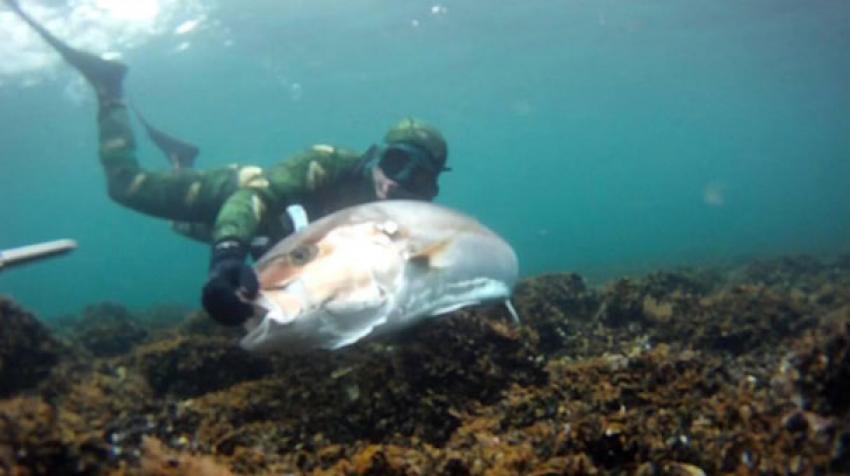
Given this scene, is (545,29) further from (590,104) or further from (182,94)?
(590,104)

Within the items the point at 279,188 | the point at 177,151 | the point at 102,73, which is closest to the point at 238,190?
the point at 279,188

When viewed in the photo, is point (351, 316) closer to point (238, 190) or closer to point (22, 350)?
point (238, 190)

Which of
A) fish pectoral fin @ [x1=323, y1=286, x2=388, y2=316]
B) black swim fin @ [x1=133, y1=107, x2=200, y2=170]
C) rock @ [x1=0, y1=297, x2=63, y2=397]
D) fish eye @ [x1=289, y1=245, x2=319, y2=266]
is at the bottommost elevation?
black swim fin @ [x1=133, y1=107, x2=200, y2=170]

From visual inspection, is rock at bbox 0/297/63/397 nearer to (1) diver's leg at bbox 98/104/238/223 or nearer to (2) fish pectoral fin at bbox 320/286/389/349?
(1) diver's leg at bbox 98/104/238/223

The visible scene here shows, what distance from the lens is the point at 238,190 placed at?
588cm

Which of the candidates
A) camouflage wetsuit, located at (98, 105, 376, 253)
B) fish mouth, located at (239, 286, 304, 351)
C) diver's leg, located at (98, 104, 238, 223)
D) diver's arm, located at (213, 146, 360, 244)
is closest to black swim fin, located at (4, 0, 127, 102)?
camouflage wetsuit, located at (98, 105, 376, 253)

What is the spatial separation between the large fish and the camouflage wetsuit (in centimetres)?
134

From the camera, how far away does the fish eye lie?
137 inches

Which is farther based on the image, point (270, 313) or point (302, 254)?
point (302, 254)

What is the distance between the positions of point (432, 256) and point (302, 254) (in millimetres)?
926

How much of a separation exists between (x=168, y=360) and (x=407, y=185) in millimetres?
2801

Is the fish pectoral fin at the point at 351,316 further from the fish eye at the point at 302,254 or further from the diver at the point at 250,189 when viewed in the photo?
the diver at the point at 250,189

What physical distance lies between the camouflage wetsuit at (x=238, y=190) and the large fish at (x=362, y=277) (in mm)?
1341

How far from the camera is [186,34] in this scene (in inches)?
1220
